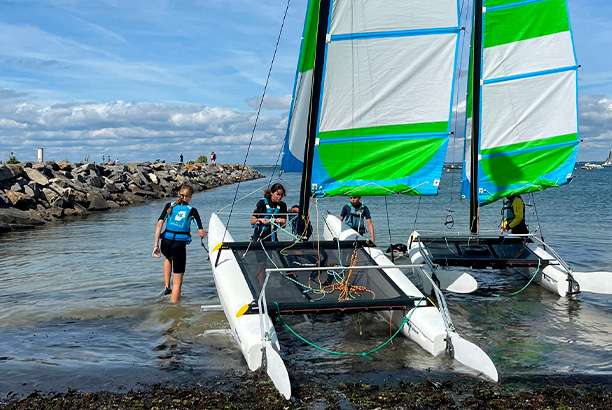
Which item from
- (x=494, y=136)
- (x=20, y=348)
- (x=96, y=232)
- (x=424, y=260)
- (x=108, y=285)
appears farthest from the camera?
(x=96, y=232)

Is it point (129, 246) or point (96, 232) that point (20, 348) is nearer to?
point (129, 246)

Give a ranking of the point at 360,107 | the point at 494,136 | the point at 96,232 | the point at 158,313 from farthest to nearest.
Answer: the point at 96,232 < the point at 494,136 < the point at 360,107 < the point at 158,313

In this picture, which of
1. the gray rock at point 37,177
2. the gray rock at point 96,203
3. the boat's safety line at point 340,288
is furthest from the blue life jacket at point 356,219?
the gray rock at point 96,203

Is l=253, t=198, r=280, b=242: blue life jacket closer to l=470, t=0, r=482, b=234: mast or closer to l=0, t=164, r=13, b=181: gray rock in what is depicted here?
l=470, t=0, r=482, b=234: mast

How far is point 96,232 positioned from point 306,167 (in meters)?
12.6

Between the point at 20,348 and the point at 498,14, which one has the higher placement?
the point at 498,14

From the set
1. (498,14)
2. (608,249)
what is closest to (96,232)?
(498,14)

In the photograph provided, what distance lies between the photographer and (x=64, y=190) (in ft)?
86.6

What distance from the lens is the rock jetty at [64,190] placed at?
71.2 feet

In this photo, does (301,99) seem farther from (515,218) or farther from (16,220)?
(16,220)

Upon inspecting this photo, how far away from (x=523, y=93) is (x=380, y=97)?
394 centimetres

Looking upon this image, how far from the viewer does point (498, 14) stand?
1188cm

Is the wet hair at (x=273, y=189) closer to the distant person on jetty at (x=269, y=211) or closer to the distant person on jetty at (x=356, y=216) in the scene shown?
the distant person on jetty at (x=269, y=211)

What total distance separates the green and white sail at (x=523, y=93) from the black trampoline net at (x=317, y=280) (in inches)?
181
